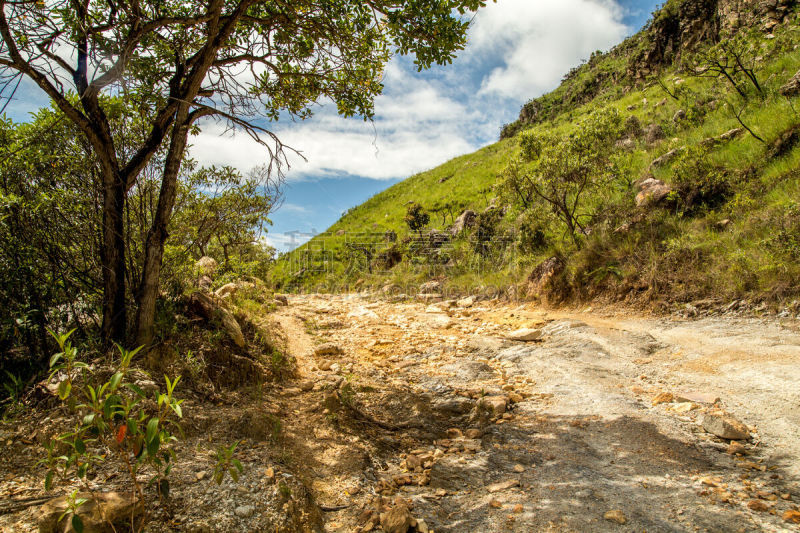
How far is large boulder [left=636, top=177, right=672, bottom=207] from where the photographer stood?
9102 millimetres

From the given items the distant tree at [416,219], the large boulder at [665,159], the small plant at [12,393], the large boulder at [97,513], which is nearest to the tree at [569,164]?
the large boulder at [665,159]

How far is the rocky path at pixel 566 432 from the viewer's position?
2.38 meters

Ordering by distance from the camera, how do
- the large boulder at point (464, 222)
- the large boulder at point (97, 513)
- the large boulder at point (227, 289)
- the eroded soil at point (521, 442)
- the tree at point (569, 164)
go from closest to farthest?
the large boulder at point (97, 513) → the eroded soil at point (521, 442) → the large boulder at point (227, 289) → the tree at point (569, 164) → the large boulder at point (464, 222)

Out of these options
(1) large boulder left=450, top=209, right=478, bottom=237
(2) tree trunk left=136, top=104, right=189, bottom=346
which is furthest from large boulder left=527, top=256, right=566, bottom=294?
(2) tree trunk left=136, top=104, right=189, bottom=346

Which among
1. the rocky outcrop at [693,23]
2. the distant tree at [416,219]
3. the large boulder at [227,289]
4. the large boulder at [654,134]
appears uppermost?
the rocky outcrop at [693,23]

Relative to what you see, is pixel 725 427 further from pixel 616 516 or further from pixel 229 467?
pixel 229 467

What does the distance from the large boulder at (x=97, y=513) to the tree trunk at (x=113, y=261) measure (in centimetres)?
222

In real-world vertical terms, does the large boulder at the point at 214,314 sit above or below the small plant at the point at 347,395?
above

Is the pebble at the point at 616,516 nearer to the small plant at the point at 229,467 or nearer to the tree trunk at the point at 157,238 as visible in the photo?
the small plant at the point at 229,467

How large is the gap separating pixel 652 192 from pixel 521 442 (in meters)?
8.78

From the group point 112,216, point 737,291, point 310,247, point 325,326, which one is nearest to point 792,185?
point 737,291

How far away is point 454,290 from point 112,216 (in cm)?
1097

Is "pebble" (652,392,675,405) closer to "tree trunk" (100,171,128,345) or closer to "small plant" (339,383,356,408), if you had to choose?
"small plant" (339,383,356,408)

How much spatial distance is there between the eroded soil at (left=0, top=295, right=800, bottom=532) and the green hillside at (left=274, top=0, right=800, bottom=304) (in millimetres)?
1544
